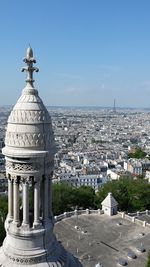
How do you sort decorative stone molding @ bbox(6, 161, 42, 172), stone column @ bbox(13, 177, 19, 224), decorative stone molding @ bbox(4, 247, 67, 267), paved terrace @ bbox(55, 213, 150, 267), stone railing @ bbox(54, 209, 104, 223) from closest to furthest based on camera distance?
decorative stone molding @ bbox(4, 247, 67, 267) < decorative stone molding @ bbox(6, 161, 42, 172) < stone column @ bbox(13, 177, 19, 224) < paved terrace @ bbox(55, 213, 150, 267) < stone railing @ bbox(54, 209, 104, 223)

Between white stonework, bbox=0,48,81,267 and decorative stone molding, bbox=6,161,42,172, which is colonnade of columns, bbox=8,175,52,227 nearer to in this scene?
white stonework, bbox=0,48,81,267

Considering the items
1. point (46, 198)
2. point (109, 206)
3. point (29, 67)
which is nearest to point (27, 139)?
point (46, 198)

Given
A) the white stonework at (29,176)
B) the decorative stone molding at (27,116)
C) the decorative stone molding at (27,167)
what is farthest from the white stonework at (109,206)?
the decorative stone molding at (27,116)

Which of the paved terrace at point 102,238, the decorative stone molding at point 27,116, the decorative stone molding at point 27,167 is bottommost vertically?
the paved terrace at point 102,238

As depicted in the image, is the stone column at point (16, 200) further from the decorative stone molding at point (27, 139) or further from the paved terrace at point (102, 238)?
the paved terrace at point (102, 238)

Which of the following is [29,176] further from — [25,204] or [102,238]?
[102,238]

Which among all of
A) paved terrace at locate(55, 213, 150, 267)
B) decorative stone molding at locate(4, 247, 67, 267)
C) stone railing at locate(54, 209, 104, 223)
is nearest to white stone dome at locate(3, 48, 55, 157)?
decorative stone molding at locate(4, 247, 67, 267)
